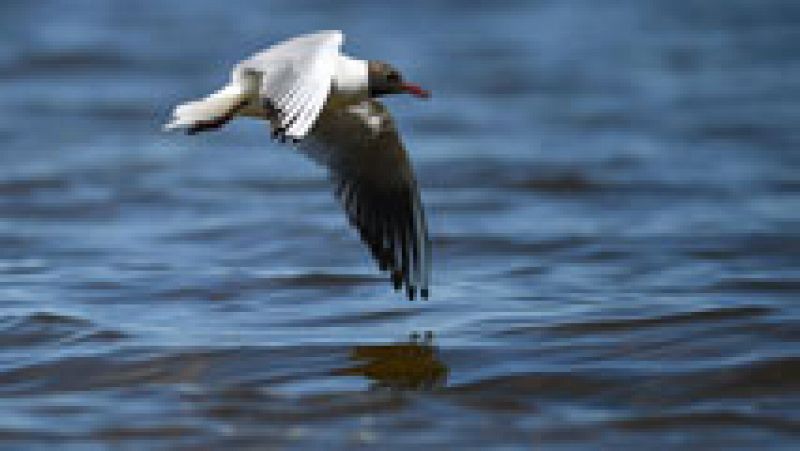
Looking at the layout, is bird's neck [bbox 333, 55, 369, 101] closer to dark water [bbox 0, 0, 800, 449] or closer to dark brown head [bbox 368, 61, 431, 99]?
dark brown head [bbox 368, 61, 431, 99]

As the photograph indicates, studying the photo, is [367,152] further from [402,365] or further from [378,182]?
[402,365]

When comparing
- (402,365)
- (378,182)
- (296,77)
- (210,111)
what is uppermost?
(296,77)

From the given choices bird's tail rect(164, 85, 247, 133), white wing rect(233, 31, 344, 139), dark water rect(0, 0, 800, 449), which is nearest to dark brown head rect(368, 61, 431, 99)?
white wing rect(233, 31, 344, 139)

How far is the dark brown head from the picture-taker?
7.52 meters

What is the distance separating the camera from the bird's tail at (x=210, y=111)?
671 centimetres

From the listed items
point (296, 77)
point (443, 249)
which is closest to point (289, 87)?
point (296, 77)

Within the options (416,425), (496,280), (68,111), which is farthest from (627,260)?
(68,111)

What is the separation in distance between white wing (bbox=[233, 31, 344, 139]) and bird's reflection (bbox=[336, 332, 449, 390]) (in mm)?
969

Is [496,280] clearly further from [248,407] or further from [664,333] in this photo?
[248,407]

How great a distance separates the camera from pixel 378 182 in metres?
7.64

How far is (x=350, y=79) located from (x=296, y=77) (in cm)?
67

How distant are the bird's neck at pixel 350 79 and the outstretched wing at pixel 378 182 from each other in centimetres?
28

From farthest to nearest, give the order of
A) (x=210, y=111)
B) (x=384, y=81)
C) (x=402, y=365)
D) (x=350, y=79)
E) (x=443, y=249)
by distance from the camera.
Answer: (x=443, y=249) < (x=384, y=81) < (x=350, y=79) < (x=402, y=365) < (x=210, y=111)

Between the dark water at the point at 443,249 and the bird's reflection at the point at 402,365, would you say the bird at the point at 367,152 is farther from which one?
the bird's reflection at the point at 402,365
